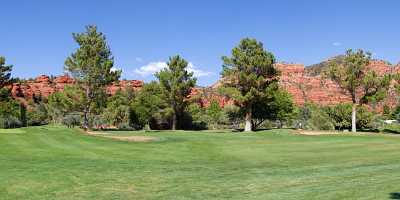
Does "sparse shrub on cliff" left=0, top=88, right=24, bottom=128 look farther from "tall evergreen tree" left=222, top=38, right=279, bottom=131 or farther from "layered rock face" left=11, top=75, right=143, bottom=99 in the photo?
"layered rock face" left=11, top=75, right=143, bottom=99

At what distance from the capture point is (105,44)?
58.0 meters

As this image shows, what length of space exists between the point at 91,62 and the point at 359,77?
29644 mm

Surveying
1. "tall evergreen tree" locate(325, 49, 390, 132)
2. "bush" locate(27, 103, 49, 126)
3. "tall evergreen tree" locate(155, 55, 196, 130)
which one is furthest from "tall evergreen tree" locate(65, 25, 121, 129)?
"bush" locate(27, 103, 49, 126)

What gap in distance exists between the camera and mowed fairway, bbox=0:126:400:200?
518 inches

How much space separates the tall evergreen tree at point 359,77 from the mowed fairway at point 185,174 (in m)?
30.8

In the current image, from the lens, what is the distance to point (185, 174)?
16688mm

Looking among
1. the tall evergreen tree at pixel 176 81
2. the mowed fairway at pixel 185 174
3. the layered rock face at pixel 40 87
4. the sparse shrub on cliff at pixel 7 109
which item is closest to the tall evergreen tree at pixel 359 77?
the tall evergreen tree at pixel 176 81

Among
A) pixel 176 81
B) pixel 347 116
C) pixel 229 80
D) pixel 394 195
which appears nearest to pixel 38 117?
pixel 176 81

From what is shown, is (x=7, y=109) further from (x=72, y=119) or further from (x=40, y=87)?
(x=40, y=87)

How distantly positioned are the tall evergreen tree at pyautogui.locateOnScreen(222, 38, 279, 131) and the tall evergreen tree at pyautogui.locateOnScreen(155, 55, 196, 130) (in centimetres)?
1049

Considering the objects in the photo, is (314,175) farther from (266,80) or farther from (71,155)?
(266,80)

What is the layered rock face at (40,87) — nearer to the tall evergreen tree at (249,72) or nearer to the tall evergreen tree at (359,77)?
the tall evergreen tree at (249,72)

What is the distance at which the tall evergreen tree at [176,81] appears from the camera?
70250 mm

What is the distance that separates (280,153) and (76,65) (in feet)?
121
